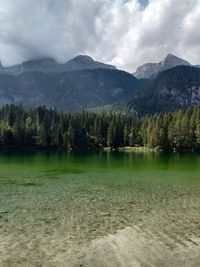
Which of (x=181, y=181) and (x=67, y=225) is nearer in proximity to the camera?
(x=67, y=225)

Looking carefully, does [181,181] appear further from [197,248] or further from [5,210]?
[197,248]

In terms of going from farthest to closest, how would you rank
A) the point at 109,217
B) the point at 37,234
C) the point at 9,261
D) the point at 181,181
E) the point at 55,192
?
the point at 181,181
the point at 55,192
the point at 109,217
the point at 37,234
the point at 9,261

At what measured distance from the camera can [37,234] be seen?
2736cm

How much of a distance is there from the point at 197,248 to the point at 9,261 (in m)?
12.1

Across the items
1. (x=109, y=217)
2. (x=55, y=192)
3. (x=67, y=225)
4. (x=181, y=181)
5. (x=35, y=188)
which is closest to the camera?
(x=67, y=225)

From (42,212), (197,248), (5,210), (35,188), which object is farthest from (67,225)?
(35,188)

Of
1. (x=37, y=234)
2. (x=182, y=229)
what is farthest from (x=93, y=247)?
(x=182, y=229)

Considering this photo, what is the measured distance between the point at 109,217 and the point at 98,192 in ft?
54.8

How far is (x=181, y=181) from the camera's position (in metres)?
62.3

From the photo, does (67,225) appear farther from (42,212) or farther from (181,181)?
(181,181)

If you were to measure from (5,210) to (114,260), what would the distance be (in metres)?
18.1

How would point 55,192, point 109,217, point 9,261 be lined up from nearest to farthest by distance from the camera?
point 9,261 < point 109,217 < point 55,192

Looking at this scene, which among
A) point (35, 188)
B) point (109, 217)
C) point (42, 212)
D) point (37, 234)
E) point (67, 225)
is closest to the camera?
point (37, 234)

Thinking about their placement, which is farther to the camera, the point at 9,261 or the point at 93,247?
the point at 93,247
